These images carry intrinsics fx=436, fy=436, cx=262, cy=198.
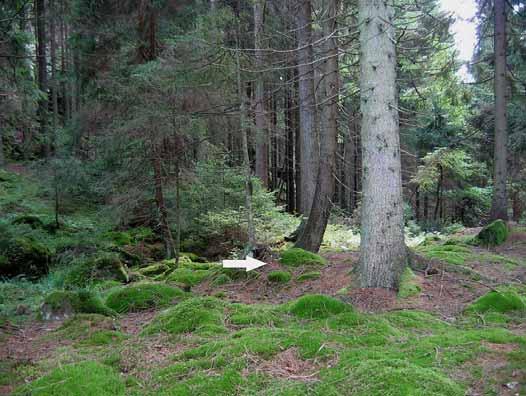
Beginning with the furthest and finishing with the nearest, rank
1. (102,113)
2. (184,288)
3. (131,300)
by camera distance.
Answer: (102,113), (184,288), (131,300)

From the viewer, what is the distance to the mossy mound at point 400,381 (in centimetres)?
274

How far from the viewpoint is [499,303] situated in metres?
4.76

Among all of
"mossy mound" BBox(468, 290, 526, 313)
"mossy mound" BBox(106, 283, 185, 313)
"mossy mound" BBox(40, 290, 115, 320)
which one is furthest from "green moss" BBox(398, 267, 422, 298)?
"mossy mound" BBox(40, 290, 115, 320)

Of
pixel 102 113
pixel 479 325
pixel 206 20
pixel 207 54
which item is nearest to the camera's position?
pixel 479 325

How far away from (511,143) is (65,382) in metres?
16.6

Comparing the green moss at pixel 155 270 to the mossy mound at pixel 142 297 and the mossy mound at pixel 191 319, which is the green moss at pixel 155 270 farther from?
the mossy mound at pixel 191 319

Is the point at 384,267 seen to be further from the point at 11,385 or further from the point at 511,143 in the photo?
the point at 511,143

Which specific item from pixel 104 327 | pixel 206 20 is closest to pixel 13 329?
pixel 104 327

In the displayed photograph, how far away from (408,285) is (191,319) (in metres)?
2.63

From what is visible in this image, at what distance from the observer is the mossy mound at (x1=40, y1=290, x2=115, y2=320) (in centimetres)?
543

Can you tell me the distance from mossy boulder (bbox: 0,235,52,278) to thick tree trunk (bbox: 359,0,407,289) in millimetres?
7727

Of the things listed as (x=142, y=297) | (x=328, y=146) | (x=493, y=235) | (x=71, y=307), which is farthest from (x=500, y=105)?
(x=71, y=307)

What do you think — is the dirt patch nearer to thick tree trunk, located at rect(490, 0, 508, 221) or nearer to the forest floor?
the forest floor

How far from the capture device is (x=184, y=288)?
6836 mm
